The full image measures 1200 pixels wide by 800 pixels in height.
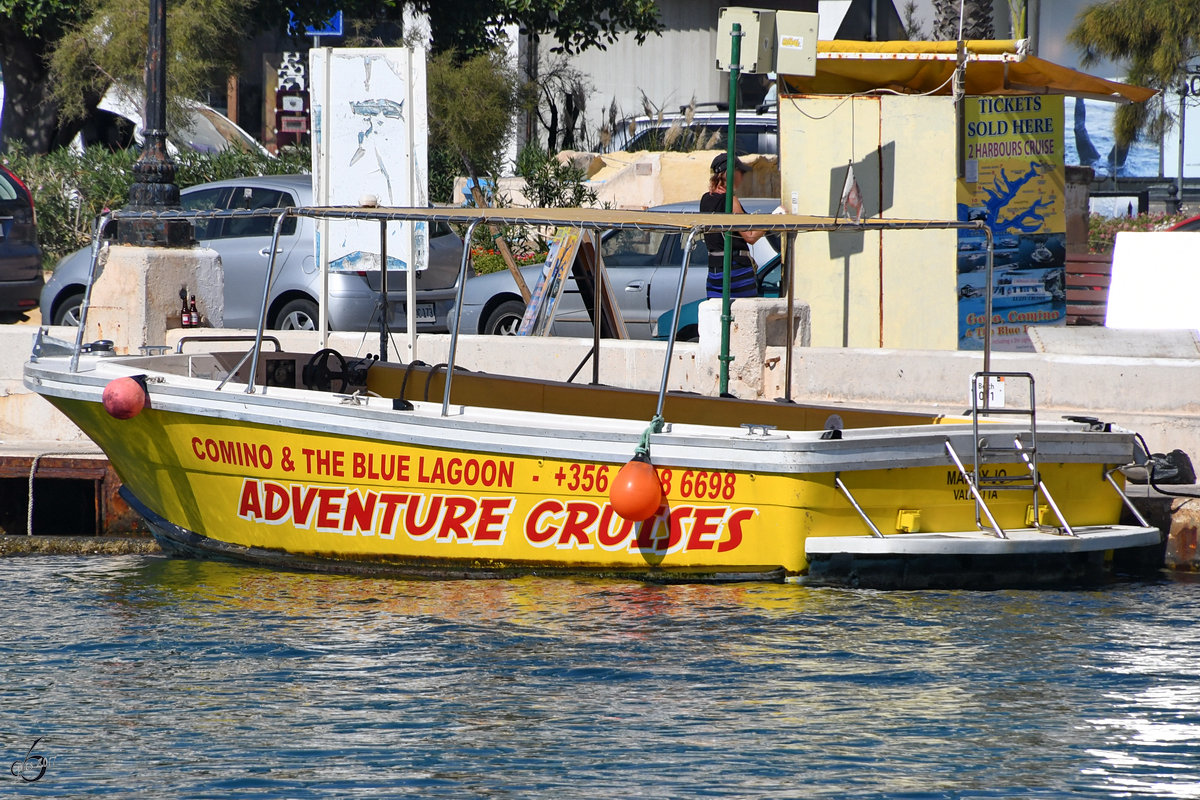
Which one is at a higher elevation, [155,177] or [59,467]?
[155,177]

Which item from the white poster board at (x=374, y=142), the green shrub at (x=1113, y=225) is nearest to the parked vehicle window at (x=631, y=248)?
the white poster board at (x=374, y=142)

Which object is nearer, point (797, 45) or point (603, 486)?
point (603, 486)

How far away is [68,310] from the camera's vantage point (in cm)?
1442

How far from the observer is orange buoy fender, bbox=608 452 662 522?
26.1 feet

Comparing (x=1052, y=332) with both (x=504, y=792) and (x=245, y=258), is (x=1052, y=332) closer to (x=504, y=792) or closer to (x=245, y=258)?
(x=504, y=792)

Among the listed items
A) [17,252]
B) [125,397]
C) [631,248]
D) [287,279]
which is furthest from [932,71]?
[17,252]

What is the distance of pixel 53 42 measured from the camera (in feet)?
79.7

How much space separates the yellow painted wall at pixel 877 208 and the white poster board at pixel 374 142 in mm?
3163

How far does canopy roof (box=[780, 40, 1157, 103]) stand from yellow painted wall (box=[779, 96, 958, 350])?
304 mm

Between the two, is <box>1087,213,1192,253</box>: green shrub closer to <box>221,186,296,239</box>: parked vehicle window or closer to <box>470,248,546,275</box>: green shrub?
<box>470,248,546,275</box>: green shrub

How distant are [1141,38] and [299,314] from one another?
Answer: 570 inches

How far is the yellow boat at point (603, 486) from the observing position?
8.16 m

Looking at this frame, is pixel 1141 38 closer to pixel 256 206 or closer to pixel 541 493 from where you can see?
pixel 256 206

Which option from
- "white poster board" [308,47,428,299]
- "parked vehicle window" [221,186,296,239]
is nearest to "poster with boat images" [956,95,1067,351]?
"white poster board" [308,47,428,299]
